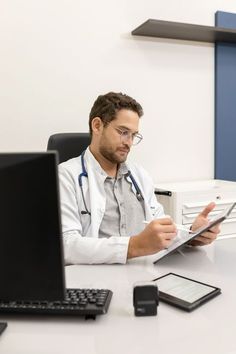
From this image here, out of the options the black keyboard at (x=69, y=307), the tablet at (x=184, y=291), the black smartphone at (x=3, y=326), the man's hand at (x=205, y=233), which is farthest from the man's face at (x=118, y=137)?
the black smartphone at (x=3, y=326)

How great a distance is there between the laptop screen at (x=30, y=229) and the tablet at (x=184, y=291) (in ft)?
1.09

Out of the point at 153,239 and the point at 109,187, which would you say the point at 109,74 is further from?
the point at 153,239

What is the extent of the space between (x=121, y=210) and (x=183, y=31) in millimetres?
1701

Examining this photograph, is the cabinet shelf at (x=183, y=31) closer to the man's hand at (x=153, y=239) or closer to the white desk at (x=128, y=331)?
the man's hand at (x=153, y=239)

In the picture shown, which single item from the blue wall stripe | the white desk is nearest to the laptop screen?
the white desk

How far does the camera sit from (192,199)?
239 centimetres

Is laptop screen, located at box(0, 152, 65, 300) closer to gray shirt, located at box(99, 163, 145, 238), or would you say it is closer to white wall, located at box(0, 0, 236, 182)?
gray shirt, located at box(99, 163, 145, 238)

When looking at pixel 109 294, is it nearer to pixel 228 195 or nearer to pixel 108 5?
pixel 228 195

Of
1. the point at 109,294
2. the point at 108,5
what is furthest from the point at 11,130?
the point at 109,294

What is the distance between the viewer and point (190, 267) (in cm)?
116

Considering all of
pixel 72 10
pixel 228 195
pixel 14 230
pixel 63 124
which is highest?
pixel 72 10

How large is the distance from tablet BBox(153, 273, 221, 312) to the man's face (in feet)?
2.36

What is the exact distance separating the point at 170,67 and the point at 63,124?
3.24ft

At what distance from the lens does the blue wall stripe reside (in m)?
2.95
